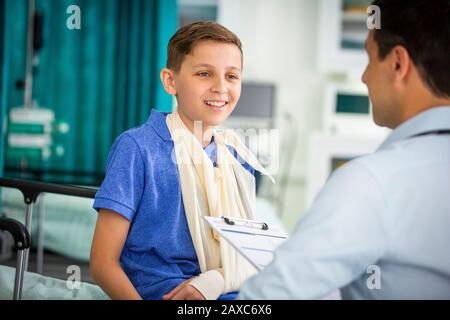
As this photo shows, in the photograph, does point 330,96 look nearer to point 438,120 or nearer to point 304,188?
point 304,188

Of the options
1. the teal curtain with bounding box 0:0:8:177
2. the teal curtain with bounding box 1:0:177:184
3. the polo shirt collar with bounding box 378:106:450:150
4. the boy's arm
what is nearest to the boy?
the boy's arm

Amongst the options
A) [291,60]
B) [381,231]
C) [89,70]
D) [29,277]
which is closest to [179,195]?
[381,231]

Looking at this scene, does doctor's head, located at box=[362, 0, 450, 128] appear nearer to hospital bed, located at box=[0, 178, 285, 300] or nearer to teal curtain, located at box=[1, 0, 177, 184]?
hospital bed, located at box=[0, 178, 285, 300]

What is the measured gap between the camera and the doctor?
0.55 metres

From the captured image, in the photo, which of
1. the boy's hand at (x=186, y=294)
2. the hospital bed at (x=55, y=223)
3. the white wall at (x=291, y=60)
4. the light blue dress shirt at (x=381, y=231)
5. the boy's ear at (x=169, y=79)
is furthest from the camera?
the white wall at (x=291, y=60)

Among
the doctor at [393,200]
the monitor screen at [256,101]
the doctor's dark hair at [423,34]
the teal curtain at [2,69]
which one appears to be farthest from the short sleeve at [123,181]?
the monitor screen at [256,101]

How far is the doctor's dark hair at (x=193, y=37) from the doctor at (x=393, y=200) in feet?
0.77

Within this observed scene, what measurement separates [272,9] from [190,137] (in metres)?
3.47

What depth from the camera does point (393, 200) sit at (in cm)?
57

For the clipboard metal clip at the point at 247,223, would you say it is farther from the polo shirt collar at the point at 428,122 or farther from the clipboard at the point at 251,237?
the polo shirt collar at the point at 428,122

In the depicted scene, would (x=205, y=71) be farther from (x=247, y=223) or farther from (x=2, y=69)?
(x=2, y=69)

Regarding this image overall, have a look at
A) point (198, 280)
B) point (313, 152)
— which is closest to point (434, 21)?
point (198, 280)

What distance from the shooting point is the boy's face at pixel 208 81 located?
84 cm
